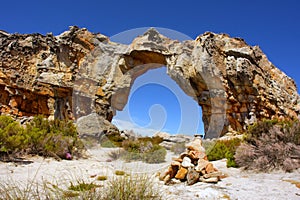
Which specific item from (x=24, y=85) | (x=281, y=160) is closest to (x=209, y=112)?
(x=281, y=160)

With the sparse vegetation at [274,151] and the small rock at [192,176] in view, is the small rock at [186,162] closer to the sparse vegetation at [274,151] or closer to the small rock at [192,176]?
the small rock at [192,176]

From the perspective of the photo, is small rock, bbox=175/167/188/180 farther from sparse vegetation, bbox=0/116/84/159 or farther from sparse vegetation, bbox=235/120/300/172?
sparse vegetation, bbox=0/116/84/159

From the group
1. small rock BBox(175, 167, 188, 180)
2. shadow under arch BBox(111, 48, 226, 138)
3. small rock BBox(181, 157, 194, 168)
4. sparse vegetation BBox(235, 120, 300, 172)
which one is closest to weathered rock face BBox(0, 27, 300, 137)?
shadow under arch BBox(111, 48, 226, 138)

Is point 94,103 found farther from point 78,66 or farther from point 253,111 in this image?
point 253,111

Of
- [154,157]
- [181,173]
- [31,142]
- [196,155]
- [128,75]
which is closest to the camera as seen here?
[181,173]

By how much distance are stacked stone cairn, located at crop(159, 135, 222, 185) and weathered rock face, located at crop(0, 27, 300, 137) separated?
34.7 feet

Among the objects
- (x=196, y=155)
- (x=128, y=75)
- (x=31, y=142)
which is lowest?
(x=31, y=142)

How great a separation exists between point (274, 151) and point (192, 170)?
186 centimetres

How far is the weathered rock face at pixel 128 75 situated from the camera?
46.1 feet

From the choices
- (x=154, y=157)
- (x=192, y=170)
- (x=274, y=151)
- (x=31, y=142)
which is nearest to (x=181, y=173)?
(x=192, y=170)

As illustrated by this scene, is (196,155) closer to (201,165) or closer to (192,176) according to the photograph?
(201,165)

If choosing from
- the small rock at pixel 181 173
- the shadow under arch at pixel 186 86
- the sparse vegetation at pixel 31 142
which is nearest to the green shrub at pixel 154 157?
the sparse vegetation at pixel 31 142

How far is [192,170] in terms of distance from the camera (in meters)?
3.96

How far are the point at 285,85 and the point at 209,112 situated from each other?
5.36 meters
